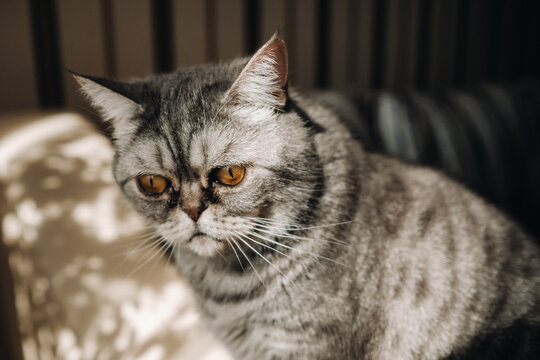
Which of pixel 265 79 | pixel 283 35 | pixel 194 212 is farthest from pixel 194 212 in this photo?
pixel 283 35

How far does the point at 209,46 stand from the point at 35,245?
965 millimetres

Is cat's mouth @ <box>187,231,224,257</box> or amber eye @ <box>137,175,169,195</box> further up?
amber eye @ <box>137,175,169,195</box>

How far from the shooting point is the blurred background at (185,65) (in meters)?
0.82

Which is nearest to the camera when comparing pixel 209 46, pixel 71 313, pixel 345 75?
pixel 71 313

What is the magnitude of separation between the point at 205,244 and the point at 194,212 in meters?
0.07

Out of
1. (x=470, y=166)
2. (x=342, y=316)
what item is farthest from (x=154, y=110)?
(x=470, y=166)

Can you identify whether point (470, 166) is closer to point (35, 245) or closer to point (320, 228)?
point (320, 228)

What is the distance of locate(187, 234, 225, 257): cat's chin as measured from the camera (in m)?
0.66

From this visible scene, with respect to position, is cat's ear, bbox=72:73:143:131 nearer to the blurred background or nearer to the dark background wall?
the blurred background

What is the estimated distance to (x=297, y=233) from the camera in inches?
27.4

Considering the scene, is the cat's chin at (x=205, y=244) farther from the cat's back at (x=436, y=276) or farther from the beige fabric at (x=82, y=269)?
the cat's back at (x=436, y=276)

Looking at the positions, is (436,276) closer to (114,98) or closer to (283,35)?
(114,98)

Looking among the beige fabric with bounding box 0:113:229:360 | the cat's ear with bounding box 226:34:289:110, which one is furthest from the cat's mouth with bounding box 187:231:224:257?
the cat's ear with bounding box 226:34:289:110

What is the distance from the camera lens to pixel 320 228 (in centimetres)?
70
